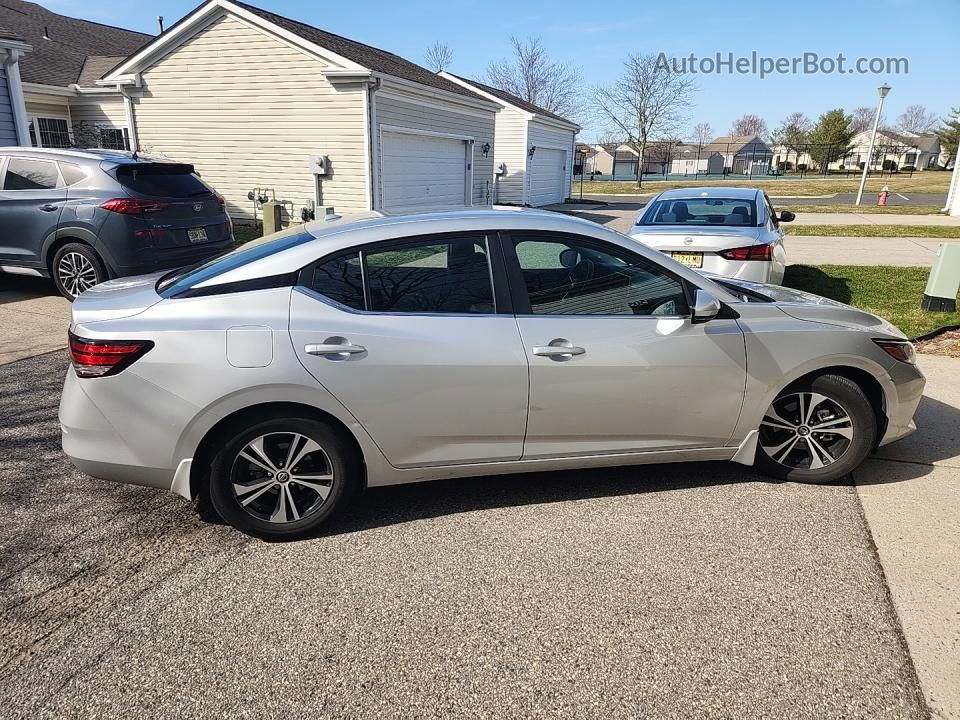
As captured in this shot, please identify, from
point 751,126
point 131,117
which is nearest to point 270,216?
point 131,117

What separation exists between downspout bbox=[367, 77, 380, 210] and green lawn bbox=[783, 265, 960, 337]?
8.73m

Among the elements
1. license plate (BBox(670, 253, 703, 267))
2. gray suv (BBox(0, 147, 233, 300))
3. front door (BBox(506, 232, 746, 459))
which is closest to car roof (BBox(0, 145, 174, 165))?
gray suv (BBox(0, 147, 233, 300))

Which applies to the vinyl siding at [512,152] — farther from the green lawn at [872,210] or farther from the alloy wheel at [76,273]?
the alloy wheel at [76,273]

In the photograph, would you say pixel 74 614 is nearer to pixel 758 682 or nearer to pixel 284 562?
pixel 284 562

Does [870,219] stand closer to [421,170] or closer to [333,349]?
[421,170]

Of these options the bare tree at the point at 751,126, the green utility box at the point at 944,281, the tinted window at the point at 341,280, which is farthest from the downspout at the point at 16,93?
the bare tree at the point at 751,126

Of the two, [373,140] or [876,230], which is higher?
[373,140]

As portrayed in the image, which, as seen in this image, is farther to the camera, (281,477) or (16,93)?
(16,93)

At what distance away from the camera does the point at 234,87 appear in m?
15.5

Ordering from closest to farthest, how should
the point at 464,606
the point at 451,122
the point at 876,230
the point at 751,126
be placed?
the point at 464,606 → the point at 876,230 → the point at 451,122 → the point at 751,126

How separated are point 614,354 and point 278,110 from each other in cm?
1432

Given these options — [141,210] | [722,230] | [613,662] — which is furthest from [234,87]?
[613,662]

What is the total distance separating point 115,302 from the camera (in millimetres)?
3252

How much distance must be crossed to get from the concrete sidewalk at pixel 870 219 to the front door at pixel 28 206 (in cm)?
1781
